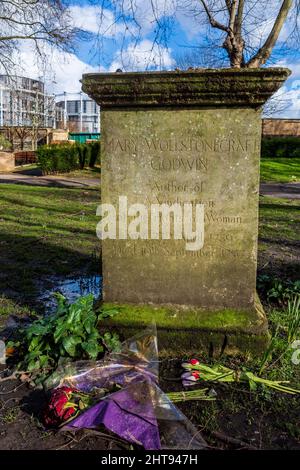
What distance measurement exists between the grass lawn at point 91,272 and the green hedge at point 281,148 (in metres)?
20.8

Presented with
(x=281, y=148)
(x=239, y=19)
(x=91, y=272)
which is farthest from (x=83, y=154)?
(x=91, y=272)

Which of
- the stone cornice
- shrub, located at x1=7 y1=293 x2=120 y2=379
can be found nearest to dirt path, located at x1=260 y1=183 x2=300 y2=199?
the stone cornice

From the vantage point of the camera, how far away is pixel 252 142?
3338 mm

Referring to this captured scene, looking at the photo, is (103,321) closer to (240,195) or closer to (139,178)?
(139,178)

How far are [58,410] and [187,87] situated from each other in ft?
7.65

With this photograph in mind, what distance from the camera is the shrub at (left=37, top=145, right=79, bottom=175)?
2334cm

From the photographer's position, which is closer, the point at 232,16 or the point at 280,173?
the point at 232,16

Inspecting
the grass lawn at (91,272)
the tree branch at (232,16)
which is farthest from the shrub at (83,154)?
the tree branch at (232,16)

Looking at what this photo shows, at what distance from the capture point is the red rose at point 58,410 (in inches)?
101

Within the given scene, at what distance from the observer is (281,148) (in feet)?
110

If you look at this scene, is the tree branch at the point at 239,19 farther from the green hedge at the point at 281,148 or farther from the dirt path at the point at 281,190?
the green hedge at the point at 281,148

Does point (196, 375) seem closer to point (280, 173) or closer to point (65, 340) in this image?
point (65, 340)

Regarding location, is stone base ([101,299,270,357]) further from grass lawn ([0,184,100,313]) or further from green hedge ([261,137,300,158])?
green hedge ([261,137,300,158])

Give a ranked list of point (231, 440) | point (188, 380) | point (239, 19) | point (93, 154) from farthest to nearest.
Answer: point (93, 154) < point (239, 19) < point (188, 380) < point (231, 440)
